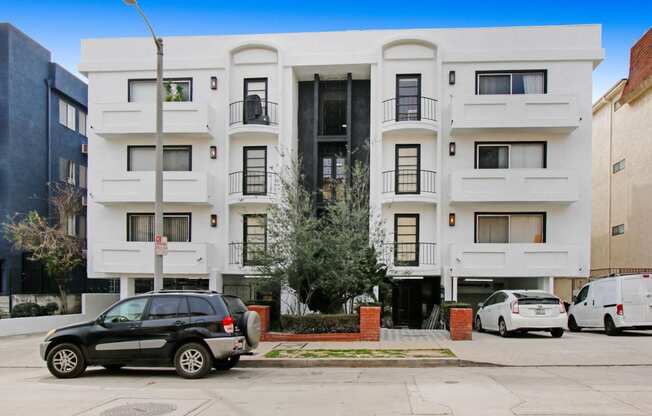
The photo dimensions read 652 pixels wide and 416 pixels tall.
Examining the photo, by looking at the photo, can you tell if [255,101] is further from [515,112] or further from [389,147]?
[515,112]

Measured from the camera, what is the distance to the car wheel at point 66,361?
1186cm

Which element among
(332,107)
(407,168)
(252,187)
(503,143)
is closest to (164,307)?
(252,187)

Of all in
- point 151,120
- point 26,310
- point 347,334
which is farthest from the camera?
point 151,120

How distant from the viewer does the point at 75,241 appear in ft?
80.8

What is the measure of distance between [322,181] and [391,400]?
50.9 feet

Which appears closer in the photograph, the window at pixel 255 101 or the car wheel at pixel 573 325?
the car wheel at pixel 573 325

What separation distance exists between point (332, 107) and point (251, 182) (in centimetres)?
445

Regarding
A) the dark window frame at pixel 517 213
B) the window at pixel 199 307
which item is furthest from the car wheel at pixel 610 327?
the window at pixel 199 307

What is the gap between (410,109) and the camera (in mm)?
23047

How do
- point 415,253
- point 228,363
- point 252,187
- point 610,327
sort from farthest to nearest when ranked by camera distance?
point 252,187 < point 415,253 < point 610,327 < point 228,363

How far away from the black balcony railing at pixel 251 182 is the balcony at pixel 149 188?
1.05 meters

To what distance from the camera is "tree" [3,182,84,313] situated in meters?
23.0

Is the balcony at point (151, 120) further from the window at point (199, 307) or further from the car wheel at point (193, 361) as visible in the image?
the car wheel at point (193, 361)

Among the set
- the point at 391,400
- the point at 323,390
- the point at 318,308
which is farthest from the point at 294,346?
the point at 391,400
